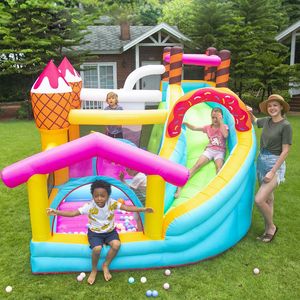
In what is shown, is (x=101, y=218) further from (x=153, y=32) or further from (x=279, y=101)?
(x=153, y=32)

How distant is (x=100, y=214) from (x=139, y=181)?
3.32 feet

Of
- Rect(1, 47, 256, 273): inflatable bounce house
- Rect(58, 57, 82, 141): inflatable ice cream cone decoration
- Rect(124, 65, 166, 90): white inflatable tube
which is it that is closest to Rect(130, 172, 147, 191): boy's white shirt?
Rect(1, 47, 256, 273): inflatable bounce house

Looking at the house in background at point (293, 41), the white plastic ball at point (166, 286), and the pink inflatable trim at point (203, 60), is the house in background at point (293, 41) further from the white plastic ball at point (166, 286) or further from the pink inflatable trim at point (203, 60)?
the white plastic ball at point (166, 286)

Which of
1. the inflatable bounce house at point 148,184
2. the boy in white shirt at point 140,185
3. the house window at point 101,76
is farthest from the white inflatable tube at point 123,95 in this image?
the house window at point 101,76

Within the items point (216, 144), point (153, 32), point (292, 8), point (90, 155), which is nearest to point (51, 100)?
point (90, 155)

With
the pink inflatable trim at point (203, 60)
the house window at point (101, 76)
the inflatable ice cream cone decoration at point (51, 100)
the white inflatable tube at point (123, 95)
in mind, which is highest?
the pink inflatable trim at point (203, 60)

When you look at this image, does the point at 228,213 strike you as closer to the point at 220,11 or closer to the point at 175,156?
the point at 175,156

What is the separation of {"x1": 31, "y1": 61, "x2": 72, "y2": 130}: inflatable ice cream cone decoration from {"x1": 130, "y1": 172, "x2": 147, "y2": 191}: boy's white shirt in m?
Answer: 1.45

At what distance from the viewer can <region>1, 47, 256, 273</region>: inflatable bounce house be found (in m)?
3.69

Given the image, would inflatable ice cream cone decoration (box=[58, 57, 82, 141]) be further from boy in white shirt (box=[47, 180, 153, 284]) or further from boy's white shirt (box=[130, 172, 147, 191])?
boy in white shirt (box=[47, 180, 153, 284])

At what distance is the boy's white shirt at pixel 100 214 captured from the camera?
382 cm

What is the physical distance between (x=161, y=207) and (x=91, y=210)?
0.69 m

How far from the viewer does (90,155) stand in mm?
3697

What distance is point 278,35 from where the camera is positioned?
17594 mm
